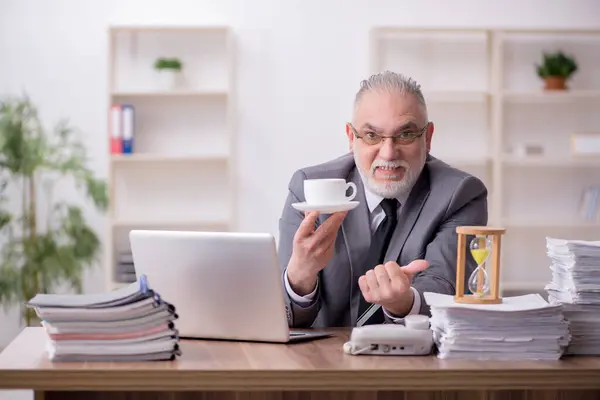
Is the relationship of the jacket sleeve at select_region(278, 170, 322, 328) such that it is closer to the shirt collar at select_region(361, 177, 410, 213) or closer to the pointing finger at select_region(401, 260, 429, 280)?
the shirt collar at select_region(361, 177, 410, 213)

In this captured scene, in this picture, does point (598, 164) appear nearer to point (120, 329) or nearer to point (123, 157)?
point (123, 157)

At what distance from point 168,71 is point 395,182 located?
3.48 m

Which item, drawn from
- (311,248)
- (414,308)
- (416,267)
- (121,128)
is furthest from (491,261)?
(121,128)

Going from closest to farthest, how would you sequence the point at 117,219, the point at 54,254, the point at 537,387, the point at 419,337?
the point at 537,387 < the point at 419,337 < the point at 54,254 < the point at 117,219

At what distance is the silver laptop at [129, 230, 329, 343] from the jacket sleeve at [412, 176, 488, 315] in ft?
1.37

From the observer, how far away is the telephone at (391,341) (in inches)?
77.6

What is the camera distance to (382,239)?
8.89 ft

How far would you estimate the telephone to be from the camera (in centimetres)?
197

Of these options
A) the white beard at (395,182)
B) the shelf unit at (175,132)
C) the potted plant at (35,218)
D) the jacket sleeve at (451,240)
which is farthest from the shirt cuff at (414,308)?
the shelf unit at (175,132)

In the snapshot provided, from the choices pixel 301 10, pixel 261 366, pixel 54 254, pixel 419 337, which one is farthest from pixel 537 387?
pixel 301 10

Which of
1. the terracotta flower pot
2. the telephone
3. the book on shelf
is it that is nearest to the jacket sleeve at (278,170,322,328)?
the telephone

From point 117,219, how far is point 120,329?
411 cm

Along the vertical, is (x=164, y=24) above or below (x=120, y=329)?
above

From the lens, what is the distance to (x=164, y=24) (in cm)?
608
